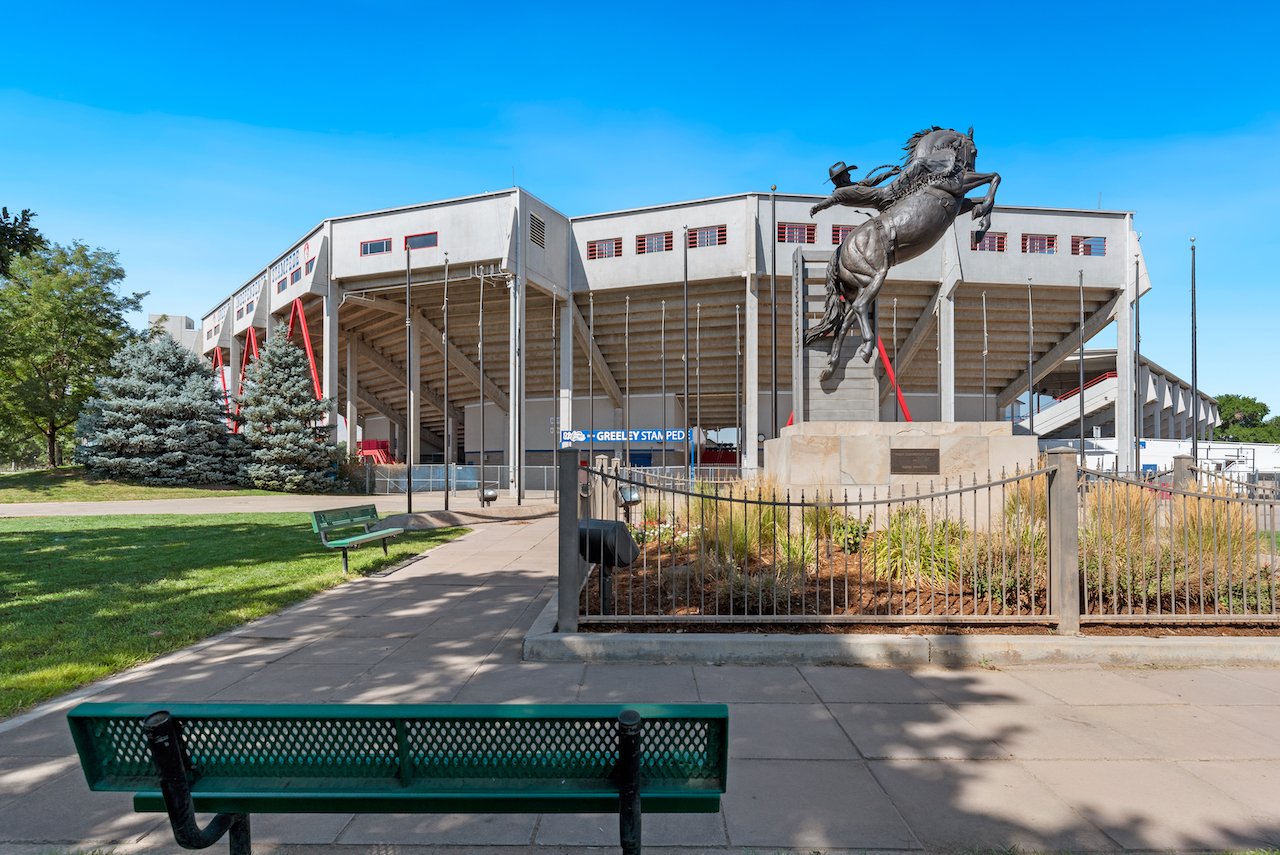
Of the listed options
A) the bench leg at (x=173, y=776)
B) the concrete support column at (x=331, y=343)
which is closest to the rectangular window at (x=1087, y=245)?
the concrete support column at (x=331, y=343)

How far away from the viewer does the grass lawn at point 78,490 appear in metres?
28.4

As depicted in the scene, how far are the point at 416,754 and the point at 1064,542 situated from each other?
18.2 ft

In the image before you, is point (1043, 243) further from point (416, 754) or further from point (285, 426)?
point (285, 426)

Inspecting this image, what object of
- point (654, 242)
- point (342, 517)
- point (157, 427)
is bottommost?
point (342, 517)

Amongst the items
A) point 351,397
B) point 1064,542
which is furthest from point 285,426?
point 1064,542

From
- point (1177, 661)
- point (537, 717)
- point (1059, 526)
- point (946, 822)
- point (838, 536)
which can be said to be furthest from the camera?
point (838, 536)

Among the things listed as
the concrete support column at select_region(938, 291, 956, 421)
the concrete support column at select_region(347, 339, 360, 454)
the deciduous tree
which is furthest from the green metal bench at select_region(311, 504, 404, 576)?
the deciduous tree

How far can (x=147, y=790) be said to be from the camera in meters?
2.01

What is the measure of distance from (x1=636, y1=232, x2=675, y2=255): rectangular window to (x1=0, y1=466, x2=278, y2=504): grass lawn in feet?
77.4

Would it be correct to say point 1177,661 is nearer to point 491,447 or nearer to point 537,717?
point 537,717

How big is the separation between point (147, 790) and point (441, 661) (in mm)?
3300

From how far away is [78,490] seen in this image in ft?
97.4

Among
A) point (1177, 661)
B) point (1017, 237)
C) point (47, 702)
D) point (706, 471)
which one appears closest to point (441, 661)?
point (47, 702)

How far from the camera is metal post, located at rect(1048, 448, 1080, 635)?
17.7ft
